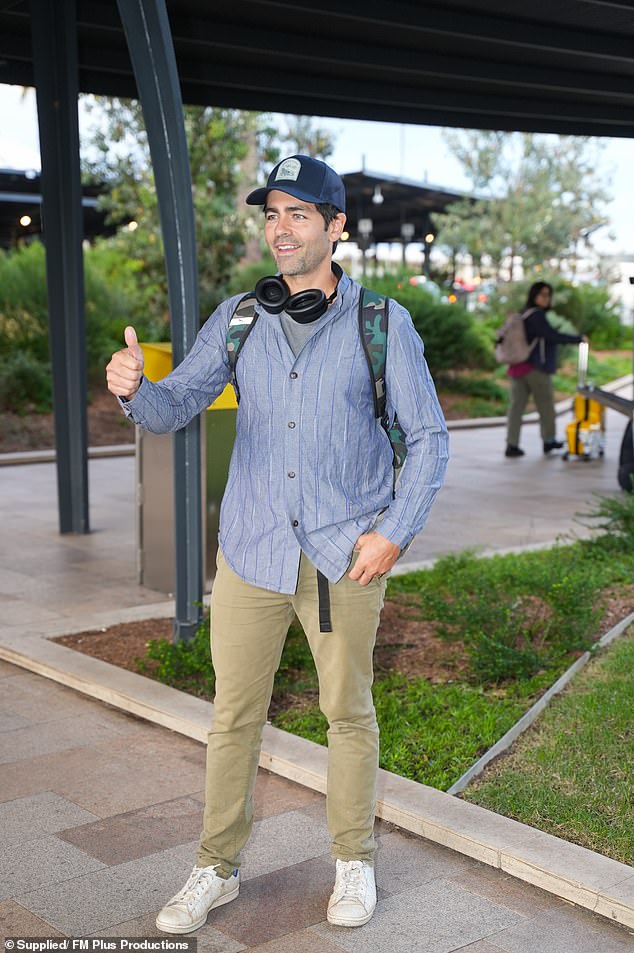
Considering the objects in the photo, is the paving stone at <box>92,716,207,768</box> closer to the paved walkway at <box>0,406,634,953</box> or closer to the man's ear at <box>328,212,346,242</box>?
the paved walkway at <box>0,406,634,953</box>

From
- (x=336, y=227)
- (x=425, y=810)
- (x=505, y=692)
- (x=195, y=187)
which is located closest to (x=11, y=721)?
(x=425, y=810)

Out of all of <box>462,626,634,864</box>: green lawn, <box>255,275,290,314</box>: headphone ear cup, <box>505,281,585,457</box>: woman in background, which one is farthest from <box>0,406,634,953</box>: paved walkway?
<box>505,281,585,457</box>: woman in background

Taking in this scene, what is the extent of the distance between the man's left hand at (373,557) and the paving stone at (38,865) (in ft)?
4.52

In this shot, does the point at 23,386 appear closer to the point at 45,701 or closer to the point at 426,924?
the point at 45,701

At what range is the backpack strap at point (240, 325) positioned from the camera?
3312 mm

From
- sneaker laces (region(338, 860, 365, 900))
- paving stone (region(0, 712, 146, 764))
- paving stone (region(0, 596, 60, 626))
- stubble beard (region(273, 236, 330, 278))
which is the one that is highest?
stubble beard (region(273, 236, 330, 278))

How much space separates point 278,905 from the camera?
351cm

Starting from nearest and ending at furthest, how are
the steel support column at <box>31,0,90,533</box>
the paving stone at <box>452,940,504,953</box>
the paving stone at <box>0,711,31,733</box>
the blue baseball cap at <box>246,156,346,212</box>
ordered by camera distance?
the blue baseball cap at <box>246,156,346,212</box> → the paving stone at <box>452,940,504,953</box> → the paving stone at <box>0,711,31,733</box> → the steel support column at <box>31,0,90,533</box>

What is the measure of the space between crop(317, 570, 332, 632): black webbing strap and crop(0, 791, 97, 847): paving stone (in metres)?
1.42

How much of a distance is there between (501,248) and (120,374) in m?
29.8

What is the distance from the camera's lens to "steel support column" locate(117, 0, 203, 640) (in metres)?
5.60

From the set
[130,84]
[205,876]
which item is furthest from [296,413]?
[130,84]

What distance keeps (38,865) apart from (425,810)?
129 cm

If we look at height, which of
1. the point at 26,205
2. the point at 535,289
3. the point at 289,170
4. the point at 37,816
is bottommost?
the point at 37,816
